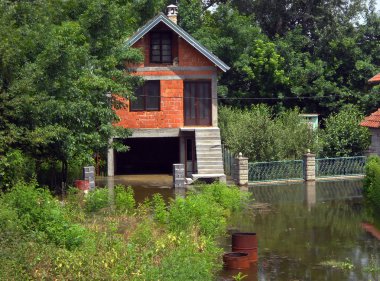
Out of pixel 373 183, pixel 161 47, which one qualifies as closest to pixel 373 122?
pixel 373 183

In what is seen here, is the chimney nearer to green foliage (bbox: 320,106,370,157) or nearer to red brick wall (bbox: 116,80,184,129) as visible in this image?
red brick wall (bbox: 116,80,184,129)

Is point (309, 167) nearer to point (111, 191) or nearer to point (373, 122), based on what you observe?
point (373, 122)

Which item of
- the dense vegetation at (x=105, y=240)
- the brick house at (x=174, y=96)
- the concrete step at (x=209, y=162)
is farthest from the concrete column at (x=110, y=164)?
the dense vegetation at (x=105, y=240)

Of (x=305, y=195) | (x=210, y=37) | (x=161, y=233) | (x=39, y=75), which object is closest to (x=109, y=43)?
(x=39, y=75)

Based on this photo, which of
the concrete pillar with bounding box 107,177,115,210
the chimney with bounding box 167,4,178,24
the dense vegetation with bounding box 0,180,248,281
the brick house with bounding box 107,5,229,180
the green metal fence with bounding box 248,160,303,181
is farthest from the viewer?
the chimney with bounding box 167,4,178,24

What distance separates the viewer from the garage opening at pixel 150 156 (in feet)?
130

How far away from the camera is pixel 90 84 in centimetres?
2708

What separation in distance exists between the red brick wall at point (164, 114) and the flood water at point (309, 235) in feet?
21.6

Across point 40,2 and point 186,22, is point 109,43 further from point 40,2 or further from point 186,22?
point 186,22

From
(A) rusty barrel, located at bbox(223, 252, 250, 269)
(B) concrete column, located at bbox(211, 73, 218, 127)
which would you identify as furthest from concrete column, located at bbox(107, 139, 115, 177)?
(A) rusty barrel, located at bbox(223, 252, 250, 269)

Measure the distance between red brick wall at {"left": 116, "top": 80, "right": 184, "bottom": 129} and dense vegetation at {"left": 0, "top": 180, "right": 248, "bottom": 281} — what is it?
1415 cm

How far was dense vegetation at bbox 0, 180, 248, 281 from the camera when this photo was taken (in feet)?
46.8

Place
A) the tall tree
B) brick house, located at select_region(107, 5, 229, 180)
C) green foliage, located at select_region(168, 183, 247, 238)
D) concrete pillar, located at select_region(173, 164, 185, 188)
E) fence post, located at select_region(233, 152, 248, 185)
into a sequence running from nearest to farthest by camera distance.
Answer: green foliage, located at select_region(168, 183, 247, 238) → the tall tree → concrete pillar, located at select_region(173, 164, 185, 188) → fence post, located at select_region(233, 152, 248, 185) → brick house, located at select_region(107, 5, 229, 180)

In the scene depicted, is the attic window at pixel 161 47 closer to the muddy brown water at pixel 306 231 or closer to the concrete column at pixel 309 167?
the muddy brown water at pixel 306 231
